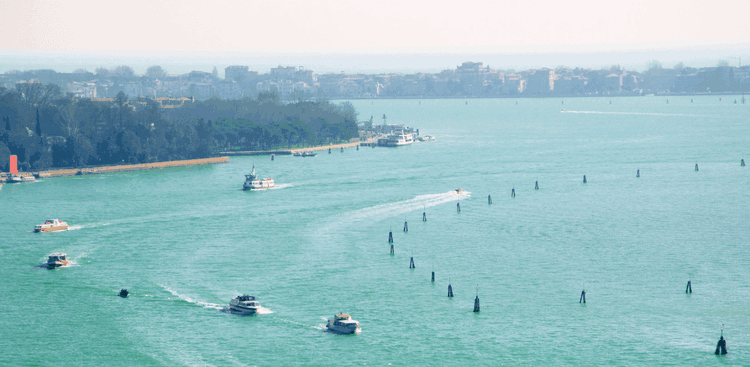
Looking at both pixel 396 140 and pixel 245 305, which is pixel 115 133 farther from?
pixel 245 305

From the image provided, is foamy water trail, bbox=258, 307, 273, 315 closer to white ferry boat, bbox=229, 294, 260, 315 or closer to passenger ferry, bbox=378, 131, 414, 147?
white ferry boat, bbox=229, 294, 260, 315

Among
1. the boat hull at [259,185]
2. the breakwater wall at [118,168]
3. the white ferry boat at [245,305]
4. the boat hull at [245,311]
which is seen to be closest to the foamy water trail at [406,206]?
the boat hull at [259,185]

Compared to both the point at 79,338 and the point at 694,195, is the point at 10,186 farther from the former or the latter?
the point at 694,195

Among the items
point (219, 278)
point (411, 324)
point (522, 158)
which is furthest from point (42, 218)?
point (522, 158)

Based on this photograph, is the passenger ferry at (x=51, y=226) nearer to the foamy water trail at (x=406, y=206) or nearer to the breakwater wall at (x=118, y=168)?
the foamy water trail at (x=406, y=206)

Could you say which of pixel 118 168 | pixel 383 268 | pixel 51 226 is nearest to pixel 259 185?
pixel 118 168

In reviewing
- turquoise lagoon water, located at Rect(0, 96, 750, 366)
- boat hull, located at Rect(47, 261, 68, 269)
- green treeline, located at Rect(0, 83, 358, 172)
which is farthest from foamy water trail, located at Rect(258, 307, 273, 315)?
green treeline, located at Rect(0, 83, 358, 172)
